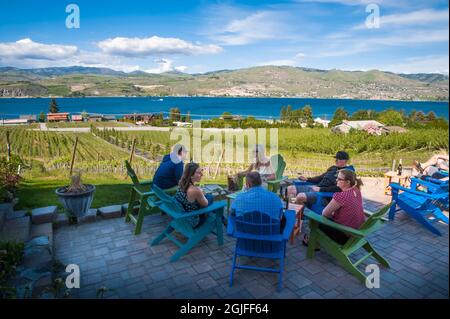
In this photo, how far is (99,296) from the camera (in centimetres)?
286

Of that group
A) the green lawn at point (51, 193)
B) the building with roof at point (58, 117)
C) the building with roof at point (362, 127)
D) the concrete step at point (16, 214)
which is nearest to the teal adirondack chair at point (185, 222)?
the green lawn at point (51, 193)

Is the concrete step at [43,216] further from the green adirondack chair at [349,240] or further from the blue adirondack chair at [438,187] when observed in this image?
the blue adirondack chair at [438,187]

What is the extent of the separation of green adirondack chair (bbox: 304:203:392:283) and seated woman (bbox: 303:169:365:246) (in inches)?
3.8

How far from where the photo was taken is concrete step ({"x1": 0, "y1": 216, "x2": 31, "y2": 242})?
3.72 meters

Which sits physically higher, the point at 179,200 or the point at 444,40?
the point at 444,40

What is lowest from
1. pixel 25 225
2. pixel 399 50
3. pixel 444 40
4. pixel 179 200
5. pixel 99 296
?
pixel 99 296

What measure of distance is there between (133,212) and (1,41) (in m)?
3.69

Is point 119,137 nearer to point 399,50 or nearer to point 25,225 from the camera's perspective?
point 25,225

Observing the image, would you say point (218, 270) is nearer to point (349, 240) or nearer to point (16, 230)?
point (349, 240)

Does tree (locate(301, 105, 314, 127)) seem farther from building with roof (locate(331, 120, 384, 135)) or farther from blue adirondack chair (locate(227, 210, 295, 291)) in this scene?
blue adirondack chair (locate(227, 210, 295, 291))

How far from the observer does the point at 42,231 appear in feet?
13.4

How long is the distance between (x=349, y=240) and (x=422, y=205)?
82.2 inches
